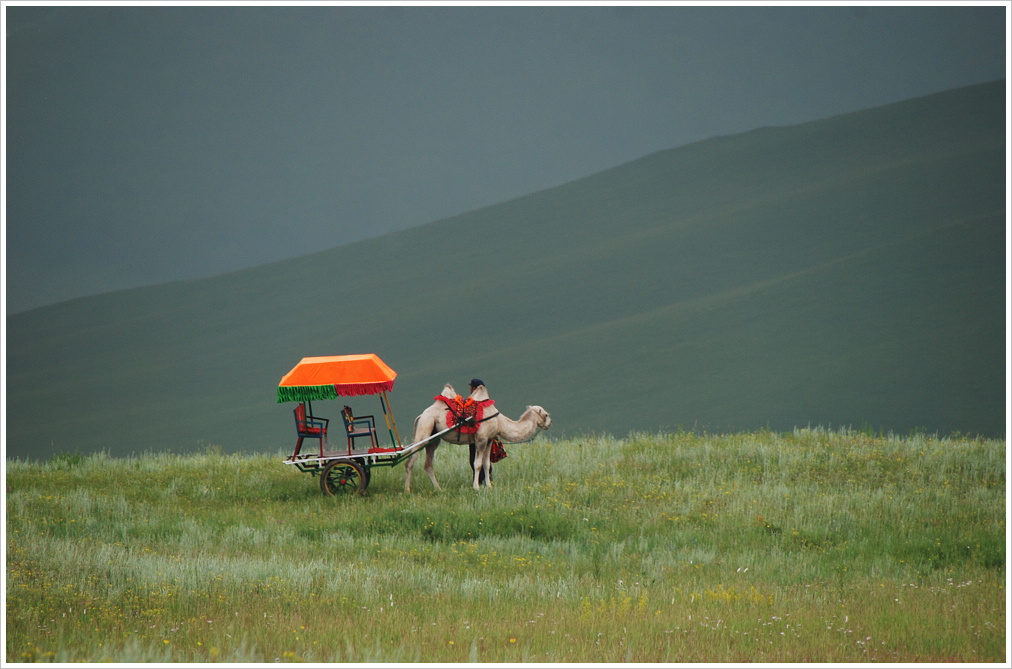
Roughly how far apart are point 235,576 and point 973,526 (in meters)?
11.1

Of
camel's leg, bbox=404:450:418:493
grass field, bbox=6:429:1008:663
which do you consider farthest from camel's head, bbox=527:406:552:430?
camel's leg, bbox=404:450:418:493

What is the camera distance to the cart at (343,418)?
15375mm

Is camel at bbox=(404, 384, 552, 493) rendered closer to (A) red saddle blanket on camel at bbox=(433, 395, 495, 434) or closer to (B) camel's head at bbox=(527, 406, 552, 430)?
(B) camel's head at bbox=(527, 406, 552, 430)

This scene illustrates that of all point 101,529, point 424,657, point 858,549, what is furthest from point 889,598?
point 101,529

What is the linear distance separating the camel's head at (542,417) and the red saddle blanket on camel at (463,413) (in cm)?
106

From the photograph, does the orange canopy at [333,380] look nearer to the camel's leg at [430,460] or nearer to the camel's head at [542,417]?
the camel's leg at [430,460]

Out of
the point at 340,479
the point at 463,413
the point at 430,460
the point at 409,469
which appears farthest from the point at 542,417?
the point at 340,479

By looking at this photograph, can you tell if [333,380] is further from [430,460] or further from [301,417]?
[430,460]

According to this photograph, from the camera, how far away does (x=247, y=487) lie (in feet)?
57.0

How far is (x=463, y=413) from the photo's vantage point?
1595 centimetres

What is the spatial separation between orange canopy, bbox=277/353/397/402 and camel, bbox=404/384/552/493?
1.06 meters

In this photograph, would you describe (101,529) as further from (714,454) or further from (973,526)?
(973,526)

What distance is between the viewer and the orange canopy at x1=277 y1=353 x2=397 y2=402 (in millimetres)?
15352

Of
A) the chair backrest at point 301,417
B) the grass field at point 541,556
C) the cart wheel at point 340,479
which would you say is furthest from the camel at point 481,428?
the chair backrest at point 301,417
